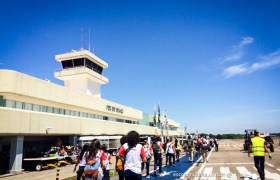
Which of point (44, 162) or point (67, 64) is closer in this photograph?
point (44, 162)

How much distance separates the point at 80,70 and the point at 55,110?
1307 centimetres

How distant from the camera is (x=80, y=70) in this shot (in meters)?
37.8

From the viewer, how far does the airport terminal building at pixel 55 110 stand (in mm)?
19156

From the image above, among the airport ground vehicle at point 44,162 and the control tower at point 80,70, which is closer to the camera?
the airport ground vehicle at point 44,162

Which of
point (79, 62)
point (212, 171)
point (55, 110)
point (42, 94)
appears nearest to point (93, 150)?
point (212, 171)

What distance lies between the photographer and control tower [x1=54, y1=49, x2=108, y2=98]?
38.0m

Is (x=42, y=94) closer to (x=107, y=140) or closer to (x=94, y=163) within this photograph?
(x=107, y=140)

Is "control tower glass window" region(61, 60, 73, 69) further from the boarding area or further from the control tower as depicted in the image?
the boarding area

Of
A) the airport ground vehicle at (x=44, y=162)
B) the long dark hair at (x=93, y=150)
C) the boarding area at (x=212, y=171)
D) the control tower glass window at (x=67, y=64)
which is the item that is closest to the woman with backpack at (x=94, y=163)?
the long dark hair at (x=93, y=150)

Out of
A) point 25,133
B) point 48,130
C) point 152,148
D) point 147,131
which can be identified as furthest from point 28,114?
point 147,131

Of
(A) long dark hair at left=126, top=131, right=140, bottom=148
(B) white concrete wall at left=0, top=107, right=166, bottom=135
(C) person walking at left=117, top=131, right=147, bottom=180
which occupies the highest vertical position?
(B) white concrete wall at left=0, top=107, right=166, bottom=135

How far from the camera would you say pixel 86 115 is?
106 ft

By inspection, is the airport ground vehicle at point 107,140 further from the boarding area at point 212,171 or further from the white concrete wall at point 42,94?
the boarding area at point 212,171

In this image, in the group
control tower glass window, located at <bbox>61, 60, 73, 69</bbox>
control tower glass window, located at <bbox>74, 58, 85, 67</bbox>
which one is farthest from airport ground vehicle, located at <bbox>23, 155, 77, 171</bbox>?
control tower glass window, located at <bbox>61, 60, 73, 69</bbox>
